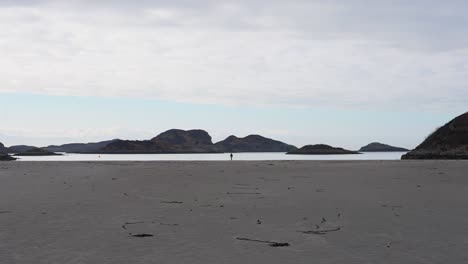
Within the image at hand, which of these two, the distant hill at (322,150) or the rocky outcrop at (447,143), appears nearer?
the rocky outcrop at (447,143)

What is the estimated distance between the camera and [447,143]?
187 ft

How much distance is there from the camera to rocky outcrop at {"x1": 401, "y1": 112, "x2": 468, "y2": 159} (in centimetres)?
5334

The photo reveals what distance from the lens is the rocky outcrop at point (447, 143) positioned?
5334 cm
